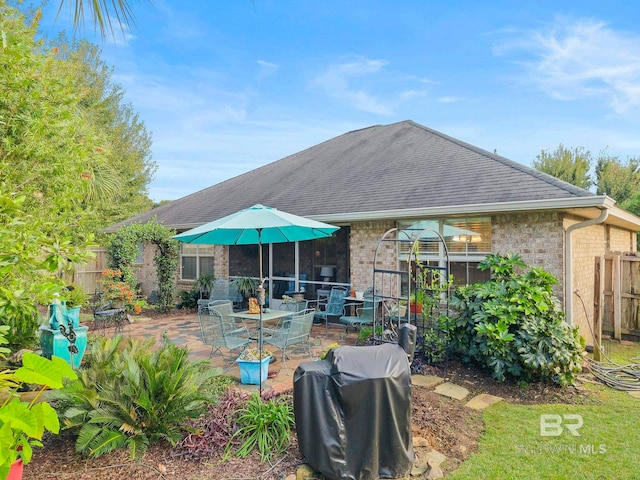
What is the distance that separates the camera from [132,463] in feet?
11.5

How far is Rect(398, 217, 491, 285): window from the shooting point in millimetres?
7645

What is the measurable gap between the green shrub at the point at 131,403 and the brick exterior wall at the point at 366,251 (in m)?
5.49

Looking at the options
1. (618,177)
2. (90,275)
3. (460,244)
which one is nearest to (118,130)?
(90,275)

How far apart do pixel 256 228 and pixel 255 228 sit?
8 cm

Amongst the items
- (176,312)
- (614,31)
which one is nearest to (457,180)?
(614,31)

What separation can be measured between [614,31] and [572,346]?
707 centimetres

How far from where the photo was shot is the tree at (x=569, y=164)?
89.0ft

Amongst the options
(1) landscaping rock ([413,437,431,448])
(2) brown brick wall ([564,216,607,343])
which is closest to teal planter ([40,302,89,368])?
(1) landscaping rock ([413,437,431,448])

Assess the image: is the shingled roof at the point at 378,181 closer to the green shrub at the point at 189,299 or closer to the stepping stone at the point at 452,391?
the green shrub at the point at 189,299

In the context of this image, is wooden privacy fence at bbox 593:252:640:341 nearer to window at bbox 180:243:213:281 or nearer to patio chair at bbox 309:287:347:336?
patio chair at bbox 309:287:347:336

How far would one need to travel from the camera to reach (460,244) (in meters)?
7.90

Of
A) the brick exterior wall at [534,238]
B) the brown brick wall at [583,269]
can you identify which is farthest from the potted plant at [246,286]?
the brown brick wall at [583,269]

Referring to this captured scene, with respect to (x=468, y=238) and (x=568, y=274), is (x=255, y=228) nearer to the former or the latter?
(x=468, y=238)

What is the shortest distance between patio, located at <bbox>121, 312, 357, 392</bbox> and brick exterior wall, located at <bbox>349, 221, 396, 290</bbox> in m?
1.22
